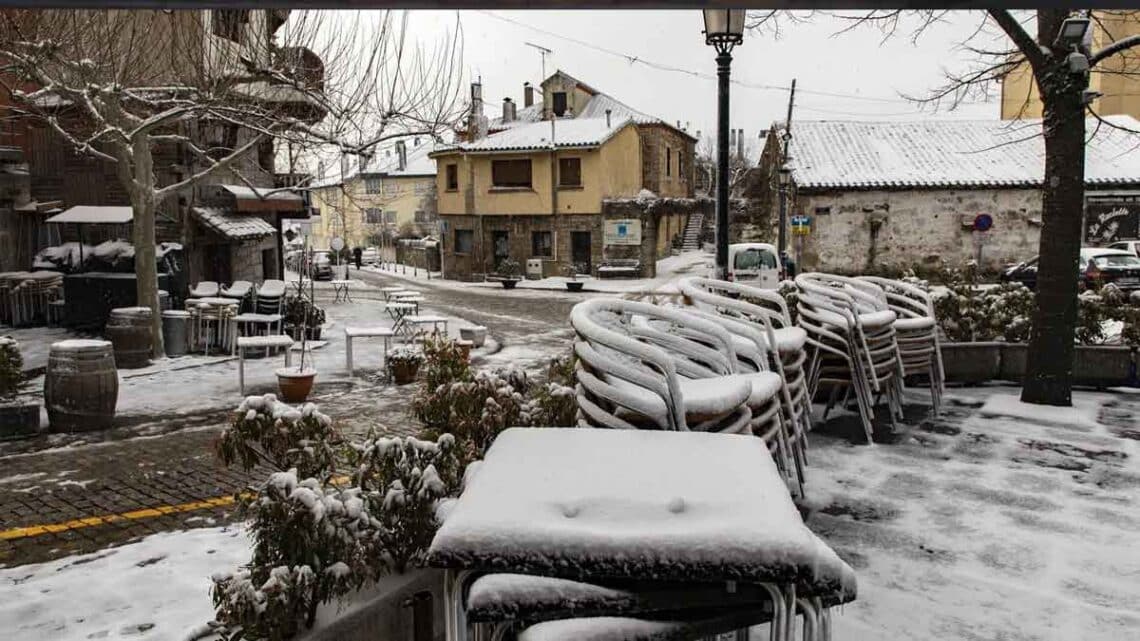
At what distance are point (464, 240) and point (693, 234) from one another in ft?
47.6

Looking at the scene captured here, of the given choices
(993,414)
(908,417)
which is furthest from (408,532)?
(993,414)

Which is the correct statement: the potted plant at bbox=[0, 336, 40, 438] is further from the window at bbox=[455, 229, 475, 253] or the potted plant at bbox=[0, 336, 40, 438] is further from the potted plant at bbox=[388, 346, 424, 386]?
the window at bbox=[455, 229, 475, 253]

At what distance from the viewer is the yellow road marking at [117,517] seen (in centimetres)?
561

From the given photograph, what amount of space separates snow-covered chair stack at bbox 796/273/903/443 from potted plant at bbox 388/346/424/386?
6.30 metres

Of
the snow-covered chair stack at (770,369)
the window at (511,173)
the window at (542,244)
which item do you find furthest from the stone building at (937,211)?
the snow-covered chair stack at (770,369)

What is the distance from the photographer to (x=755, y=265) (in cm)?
2205

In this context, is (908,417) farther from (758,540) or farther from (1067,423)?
(758,540)

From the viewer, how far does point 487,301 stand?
2625 cm

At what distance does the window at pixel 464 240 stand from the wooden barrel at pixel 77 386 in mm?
27457

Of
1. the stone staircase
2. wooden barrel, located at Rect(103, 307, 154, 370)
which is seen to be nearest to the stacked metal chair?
wooden barrel, located at Rect(103, 307, 154, 370)

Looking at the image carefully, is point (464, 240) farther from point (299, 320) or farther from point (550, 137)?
point (299, 320)

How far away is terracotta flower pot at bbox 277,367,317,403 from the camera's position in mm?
9969

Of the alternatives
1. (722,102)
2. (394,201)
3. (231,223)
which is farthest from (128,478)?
(394,201)

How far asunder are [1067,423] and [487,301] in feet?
67.6
